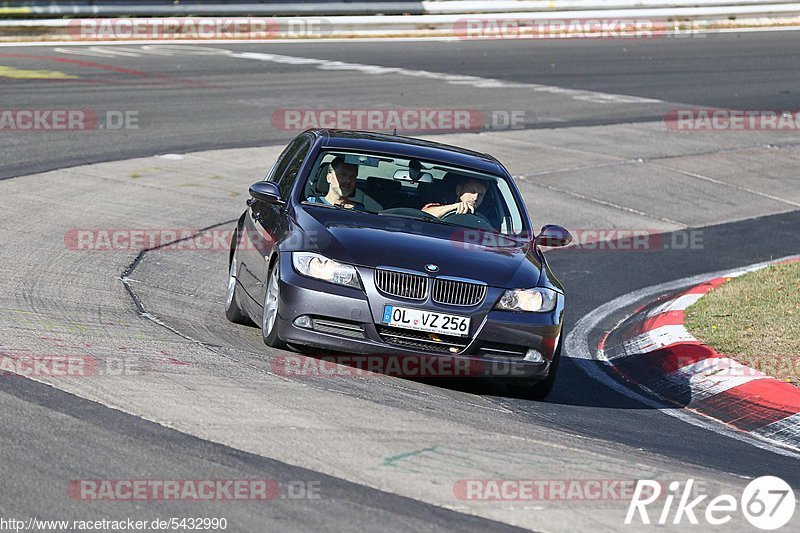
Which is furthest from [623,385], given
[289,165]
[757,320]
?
[289,165]

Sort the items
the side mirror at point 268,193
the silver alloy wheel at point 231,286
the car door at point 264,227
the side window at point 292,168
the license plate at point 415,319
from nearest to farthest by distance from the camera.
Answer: the license plate at point 415,319, the car door at point 264,227, the side mirror at point 268,193, the side window at point 292,168, the silver alloy wheel at point 231,286

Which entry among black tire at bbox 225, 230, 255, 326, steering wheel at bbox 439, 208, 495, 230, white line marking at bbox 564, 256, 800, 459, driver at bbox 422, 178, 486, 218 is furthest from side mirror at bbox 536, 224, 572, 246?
black tire at bbox 225, 230, 255, 326

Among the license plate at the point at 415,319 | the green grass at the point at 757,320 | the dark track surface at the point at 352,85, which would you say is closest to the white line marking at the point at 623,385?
the green grass at the point at 757,320

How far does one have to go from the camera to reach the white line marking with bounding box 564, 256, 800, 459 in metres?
8.15

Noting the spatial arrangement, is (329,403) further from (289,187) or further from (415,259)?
(289,187)

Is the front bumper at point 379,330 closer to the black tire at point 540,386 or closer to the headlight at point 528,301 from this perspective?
the headlight at point 528,301

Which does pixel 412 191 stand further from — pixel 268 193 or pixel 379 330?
pixel 379 330

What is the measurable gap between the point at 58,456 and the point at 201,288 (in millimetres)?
5628

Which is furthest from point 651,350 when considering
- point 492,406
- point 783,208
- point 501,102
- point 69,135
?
point 501,102

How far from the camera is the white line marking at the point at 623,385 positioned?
8148 mm

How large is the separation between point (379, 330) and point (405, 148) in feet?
7.10

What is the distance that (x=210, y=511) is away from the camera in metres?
5.21

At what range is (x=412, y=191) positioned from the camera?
9422 mm

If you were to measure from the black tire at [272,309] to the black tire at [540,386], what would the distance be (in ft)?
5.22
